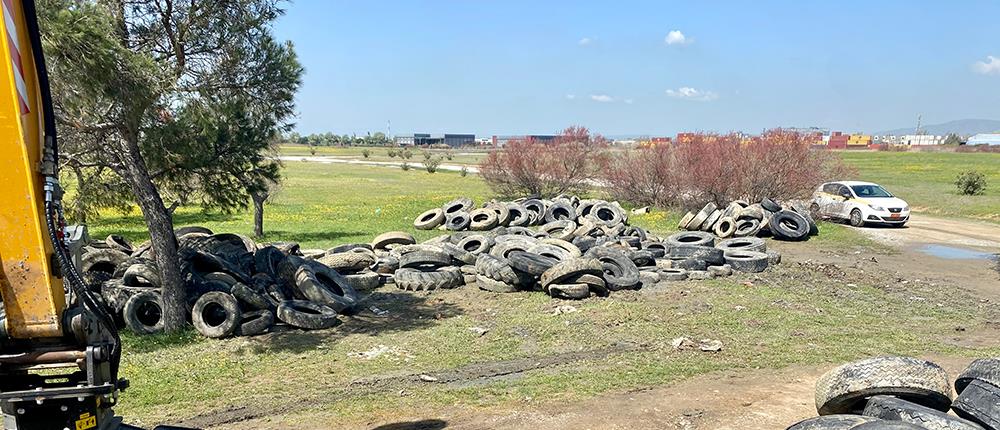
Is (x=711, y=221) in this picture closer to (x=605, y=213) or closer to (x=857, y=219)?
(x=605, y=213)

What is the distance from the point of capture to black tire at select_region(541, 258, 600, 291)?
11.9m

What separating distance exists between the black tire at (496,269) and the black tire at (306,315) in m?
3.49

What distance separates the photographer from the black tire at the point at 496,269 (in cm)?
1261

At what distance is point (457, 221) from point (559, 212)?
11.6 feet

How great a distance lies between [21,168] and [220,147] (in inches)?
266

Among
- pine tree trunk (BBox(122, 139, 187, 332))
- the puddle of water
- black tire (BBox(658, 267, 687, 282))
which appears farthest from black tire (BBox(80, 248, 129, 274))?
the puddle of water

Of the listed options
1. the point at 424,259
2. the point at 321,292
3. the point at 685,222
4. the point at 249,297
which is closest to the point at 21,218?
the point at 249,297

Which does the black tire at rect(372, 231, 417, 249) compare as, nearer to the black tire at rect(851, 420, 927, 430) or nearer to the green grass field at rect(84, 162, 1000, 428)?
the green grass field at rect(84, 162, 1000, 428)

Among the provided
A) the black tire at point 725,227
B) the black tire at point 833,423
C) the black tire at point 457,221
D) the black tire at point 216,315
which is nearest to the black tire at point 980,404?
the black tire at point 833,423

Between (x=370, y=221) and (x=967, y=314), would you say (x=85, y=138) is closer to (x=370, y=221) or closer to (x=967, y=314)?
(x=967, y=314)

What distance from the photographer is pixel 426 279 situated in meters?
13.0

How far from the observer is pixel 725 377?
25.8ft

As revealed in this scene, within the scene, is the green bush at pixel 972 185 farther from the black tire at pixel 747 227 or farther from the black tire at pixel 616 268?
the black tire at pixel 616 268

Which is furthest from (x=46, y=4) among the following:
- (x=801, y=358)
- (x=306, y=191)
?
(x=306, y=191)
